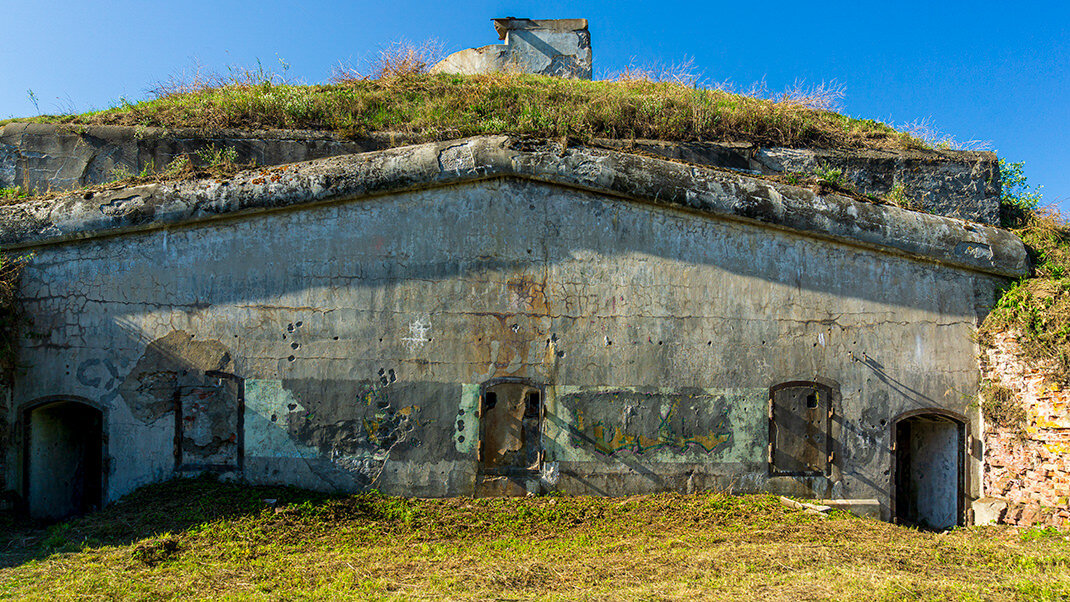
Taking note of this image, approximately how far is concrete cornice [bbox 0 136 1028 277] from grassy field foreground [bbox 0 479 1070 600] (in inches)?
122

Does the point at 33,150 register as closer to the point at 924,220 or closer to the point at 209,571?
the point at 209,571

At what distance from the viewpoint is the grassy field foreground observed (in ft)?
17.1

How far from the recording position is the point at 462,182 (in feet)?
24.4

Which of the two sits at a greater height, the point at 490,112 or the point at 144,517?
the point at 490,112

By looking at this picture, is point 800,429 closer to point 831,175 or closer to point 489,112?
point 831,175

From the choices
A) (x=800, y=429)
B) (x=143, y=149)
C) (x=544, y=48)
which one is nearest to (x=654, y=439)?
(x=800, y=429)

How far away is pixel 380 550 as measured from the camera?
6.24m

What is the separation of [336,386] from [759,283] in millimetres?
5090

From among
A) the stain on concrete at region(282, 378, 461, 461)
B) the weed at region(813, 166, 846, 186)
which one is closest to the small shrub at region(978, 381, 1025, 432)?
the weed at region(813, 166, 846, 186)

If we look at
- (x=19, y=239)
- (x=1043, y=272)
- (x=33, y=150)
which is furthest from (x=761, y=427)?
(x=33, y=150)

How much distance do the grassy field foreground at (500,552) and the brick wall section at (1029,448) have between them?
0.39 meters

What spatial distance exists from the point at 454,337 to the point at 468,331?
173 mm

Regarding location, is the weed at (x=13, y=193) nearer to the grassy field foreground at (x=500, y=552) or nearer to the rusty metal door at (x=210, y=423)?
the rusty metal door at (x=210, y=423)

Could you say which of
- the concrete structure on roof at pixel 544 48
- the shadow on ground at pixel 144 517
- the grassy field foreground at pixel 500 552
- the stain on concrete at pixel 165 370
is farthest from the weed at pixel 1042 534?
the concrete structure on roof at pixel 544 48
